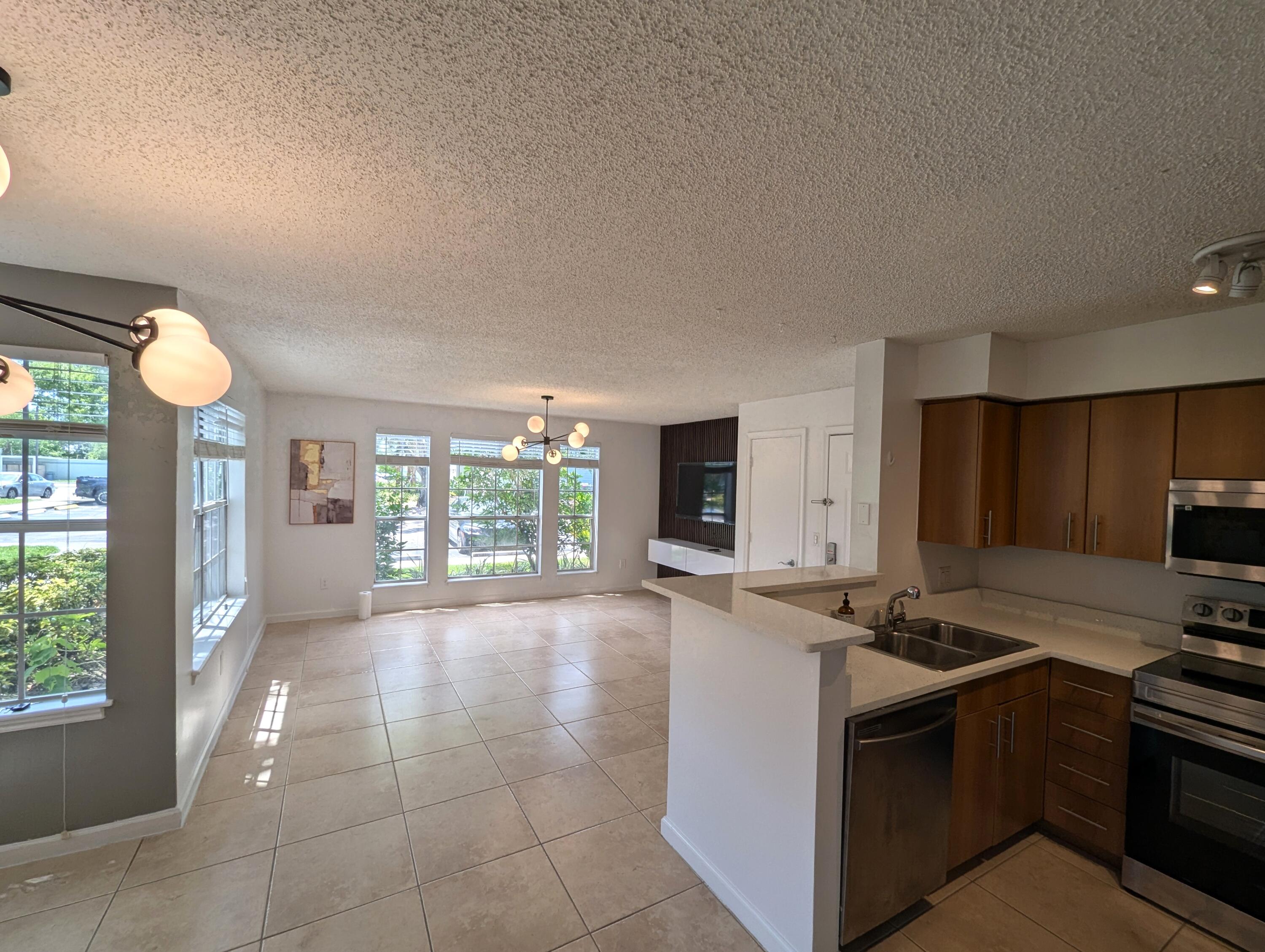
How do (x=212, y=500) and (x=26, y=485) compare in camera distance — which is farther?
(x=212, y=500)

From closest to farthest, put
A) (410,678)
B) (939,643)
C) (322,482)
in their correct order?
(939,643), (410,678), (322,482)

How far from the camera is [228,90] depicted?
3.58 ft

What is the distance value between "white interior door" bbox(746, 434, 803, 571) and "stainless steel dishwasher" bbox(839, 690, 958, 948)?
2.82 meters

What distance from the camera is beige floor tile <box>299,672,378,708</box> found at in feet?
12.7

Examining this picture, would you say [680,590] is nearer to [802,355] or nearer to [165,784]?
[802,355]

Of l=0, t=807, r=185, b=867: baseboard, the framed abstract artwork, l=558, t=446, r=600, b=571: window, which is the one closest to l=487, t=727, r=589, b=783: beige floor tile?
l=0, t=807, r=185, b=867: baseboard

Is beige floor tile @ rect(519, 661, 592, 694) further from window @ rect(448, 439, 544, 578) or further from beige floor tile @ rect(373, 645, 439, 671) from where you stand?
window @ rect(448, 439, 544, 578)

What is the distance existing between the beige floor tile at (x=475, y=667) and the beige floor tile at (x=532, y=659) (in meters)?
0.07

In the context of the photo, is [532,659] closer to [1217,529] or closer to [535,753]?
[535,753]

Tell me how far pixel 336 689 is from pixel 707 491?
Result: 4.47 meters

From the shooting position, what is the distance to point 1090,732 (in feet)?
7.72

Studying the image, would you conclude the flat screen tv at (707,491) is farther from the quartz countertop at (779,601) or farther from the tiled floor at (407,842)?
the quartz countertop at (779,601)

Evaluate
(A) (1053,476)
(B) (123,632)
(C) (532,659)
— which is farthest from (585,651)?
(A) (1053,476)

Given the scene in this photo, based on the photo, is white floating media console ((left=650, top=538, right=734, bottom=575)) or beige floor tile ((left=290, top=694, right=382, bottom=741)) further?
white floating media console ((left=650, top=538, right=734, bottom=575))
